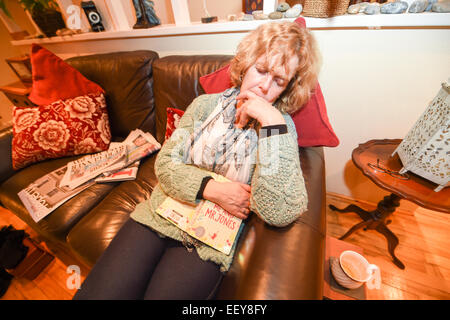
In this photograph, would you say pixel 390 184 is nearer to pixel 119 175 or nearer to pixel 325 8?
pixel 325 8

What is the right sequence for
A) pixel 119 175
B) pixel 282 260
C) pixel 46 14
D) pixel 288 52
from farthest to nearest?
1. pixel 46 14
2. pixel 119 175
3. pixel 288 52
4. pixel 282 260

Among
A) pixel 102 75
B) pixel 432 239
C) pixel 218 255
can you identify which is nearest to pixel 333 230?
pixel 432 239

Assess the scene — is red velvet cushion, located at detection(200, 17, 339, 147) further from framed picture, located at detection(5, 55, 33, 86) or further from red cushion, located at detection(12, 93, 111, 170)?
framed picture, located at detection(5, 55, 33, 86)

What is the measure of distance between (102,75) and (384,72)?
188 centimetres

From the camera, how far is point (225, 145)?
0.71m

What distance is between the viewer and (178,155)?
77 centimetres

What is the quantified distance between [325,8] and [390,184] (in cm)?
90

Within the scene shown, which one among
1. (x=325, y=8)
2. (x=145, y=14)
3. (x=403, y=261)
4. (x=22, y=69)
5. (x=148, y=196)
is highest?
(x=145, y=14)

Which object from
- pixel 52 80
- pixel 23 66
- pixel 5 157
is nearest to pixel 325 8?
pixel 52 80

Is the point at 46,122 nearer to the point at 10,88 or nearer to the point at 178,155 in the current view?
the point at 178,155

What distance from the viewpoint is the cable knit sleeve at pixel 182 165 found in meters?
0.68

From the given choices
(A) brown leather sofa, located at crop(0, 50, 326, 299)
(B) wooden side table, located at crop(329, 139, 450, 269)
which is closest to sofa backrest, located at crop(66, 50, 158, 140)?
(A) brown leather sofa, located at crop(0, 50, 326, 299)

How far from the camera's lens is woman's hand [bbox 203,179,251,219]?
66cm
